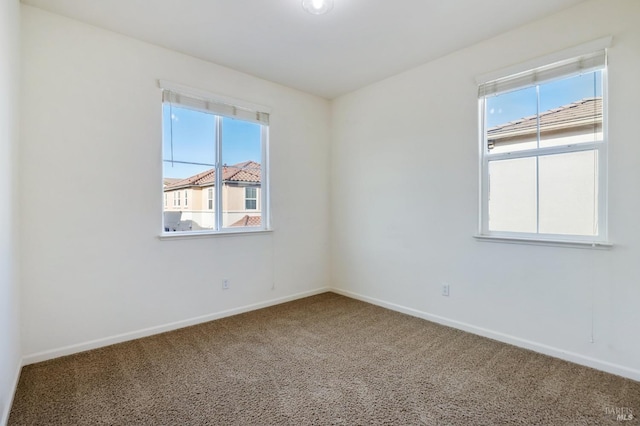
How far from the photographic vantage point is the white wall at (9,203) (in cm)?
173

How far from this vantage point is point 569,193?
97.1 inches

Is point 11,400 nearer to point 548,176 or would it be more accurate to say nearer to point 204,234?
point 204,234

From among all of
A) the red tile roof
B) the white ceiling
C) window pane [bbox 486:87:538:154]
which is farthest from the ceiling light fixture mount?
the red tile roof

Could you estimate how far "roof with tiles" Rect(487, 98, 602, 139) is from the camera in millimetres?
2377

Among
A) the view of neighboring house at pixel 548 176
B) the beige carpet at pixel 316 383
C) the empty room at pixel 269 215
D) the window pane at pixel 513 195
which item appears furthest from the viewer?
the window pane at pixel 513 195

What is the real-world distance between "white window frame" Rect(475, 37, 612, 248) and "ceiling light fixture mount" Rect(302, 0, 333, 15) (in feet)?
5.18

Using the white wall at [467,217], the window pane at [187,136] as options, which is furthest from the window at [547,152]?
the window pane at [187,136]

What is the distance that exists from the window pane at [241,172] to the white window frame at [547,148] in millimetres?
2413

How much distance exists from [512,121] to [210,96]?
115 inches

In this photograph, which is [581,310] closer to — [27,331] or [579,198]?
[579,198]

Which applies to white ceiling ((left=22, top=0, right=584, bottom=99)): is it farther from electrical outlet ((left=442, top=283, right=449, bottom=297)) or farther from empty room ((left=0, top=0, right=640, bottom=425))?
electrical outlet ((left=442, top=283, right=449, bottom=297))

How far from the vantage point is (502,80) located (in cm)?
278

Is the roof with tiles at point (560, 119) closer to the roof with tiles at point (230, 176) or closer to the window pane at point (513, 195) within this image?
the window pane at point (513, 195)

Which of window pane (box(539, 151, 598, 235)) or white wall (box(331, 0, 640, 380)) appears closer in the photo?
white wall (box(331, 0, 640, 380))
